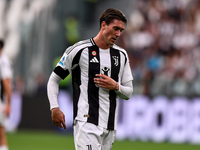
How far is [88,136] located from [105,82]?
582 millimetres

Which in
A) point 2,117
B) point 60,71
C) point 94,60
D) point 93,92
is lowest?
point 2,117

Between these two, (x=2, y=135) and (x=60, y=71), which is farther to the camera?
(x=2, y=135)

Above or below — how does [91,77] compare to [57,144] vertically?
above

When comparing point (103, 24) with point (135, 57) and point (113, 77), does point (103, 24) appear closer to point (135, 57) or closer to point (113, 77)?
point (113, 77)

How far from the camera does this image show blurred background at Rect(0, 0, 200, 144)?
1212 cm

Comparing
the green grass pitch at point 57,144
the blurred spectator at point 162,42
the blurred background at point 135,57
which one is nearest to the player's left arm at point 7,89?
the green grass pitch at point 57,144

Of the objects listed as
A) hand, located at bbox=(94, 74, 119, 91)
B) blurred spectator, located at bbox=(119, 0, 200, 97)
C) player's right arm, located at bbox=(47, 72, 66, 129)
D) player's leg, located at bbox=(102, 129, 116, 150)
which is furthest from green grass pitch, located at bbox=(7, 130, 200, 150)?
hand, located at bbox=(94, 74, 119, 91)

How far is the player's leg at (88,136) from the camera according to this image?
4574 mm

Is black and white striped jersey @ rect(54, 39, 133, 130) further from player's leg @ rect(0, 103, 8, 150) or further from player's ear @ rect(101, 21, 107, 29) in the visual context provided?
player's leg @ rect(0, 103, 8, 150)

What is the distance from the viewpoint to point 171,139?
1189cm

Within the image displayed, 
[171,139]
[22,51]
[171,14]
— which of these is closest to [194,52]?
[171,14]

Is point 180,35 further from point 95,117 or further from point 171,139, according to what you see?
point 95,117

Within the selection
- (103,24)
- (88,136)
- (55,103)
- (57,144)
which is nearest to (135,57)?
(57,144)

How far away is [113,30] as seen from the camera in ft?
15.6
